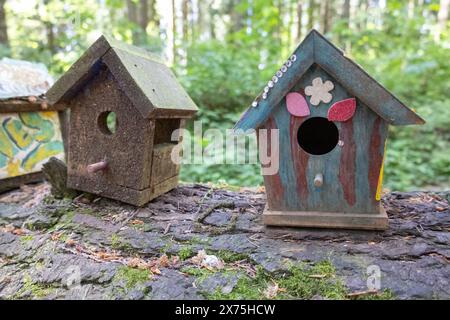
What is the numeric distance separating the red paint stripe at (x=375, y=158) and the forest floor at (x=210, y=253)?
0.32 meters

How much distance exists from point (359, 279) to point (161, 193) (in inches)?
69.3

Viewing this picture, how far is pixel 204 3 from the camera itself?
15984 millimetres

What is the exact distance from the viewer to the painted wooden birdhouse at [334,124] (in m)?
2.12

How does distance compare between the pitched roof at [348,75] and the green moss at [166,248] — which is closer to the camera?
the pitched roof at [348,75]

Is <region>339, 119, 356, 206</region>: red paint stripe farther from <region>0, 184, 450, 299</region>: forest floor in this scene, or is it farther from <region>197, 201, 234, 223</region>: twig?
<region>197, 201, 234, 223</region>: twig

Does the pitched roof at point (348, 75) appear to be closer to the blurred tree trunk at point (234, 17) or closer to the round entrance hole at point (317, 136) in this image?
the round entrance hole at point (317, 136)

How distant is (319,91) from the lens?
2.21 m

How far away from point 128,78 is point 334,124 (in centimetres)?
144

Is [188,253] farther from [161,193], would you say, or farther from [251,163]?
[251,163]

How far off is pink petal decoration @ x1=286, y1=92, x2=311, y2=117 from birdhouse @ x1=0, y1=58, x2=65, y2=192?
7.65 ft

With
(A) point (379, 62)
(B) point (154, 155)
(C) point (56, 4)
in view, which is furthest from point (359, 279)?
(A) point (379, 62)

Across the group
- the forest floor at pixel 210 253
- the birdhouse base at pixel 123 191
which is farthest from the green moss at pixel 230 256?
the birdhouse base at pixel 123 191

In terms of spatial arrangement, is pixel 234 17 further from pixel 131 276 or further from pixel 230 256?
pixel 131 276

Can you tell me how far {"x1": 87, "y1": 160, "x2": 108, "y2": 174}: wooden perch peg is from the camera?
2.71 meters
